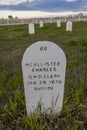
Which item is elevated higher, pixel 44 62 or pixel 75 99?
pixel 44 62

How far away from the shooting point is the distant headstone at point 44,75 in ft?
12.1

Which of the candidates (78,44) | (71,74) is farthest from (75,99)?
(78,44)

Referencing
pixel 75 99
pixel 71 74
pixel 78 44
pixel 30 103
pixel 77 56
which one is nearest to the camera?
pixel 30 103

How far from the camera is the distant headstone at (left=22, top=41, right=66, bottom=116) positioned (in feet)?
12.1

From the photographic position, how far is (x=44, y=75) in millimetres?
→ 3801

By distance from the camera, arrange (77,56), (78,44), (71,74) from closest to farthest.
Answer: (71,74), (77,56), (78,44)

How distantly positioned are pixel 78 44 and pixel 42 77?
7.30 m

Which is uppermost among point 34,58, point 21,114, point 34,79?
point 34,58

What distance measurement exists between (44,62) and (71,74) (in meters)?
2.45

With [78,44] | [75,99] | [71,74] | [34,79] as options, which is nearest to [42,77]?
[34,79]

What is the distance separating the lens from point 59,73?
3811mm

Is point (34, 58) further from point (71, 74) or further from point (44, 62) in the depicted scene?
point (71, 74)

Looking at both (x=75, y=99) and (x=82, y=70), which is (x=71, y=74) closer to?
(x=82, y=70)

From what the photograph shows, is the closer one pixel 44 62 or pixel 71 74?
pixel 44 62
